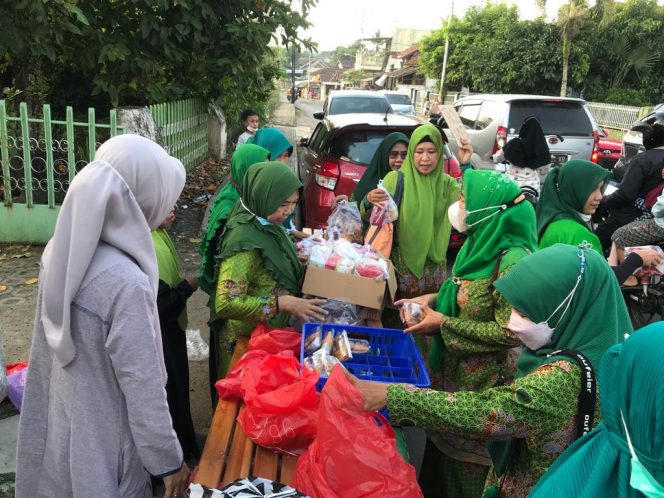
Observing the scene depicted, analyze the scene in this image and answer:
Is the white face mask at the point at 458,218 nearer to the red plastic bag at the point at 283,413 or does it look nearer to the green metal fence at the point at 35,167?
the red plastic bag at the point at 283,413

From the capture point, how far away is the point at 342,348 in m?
2.42

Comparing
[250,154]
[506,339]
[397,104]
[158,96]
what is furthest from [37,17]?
[397,104]

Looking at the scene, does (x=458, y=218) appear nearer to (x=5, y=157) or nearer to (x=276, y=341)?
(x=276, y=341)

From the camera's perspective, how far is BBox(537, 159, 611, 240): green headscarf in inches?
124

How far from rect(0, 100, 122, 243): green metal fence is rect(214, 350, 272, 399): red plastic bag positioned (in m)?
4.36

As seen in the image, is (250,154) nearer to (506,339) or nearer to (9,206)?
(506,339)

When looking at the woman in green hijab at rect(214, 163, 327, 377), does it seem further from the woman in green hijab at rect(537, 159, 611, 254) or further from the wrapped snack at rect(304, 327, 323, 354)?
the woman in green hijab at rect(537, 159, 611, 254)

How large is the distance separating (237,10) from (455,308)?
22.5 ft

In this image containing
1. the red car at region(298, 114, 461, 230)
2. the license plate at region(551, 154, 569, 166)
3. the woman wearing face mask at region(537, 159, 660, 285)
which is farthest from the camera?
the license plate at region(551, 154, 569, 166)

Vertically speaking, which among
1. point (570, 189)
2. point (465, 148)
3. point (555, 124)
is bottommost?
point (570, 189)

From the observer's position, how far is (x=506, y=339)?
2254mm

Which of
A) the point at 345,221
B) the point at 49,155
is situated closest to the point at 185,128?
the point at 49,155

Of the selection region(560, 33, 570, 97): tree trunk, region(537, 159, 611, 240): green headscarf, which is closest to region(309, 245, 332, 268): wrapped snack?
region(537, 159, 611, 240): green headscarf

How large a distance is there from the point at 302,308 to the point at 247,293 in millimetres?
290
